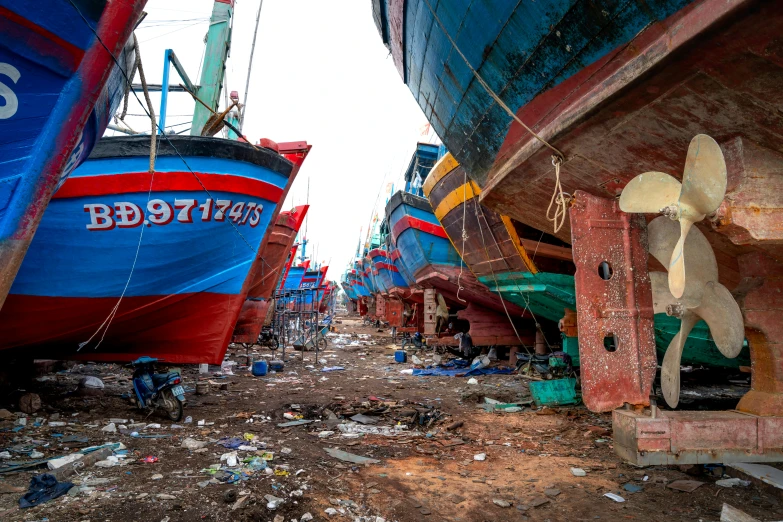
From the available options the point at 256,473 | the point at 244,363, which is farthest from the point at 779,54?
the point at 244,363

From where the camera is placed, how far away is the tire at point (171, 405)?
15.8 feet

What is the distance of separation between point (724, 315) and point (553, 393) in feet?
9.28

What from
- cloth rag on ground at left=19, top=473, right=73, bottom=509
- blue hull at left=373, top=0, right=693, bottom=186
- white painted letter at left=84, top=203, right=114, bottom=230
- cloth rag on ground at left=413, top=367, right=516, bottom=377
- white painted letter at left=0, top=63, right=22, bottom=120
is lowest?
cloth rag on ground at left=413, top=367, right=516, bottom=377

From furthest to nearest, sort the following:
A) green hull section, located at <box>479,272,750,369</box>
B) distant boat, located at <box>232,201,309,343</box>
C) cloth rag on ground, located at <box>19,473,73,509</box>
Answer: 1. distant boat, located at <box>232,201,309,343</box>
2. green hull section, located at <box>479,272,750,369</box>
3. cloth rag on ground, located at <box>19,473,73,509</box>

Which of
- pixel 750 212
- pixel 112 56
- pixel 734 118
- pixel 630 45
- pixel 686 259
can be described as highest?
pixel 112 56

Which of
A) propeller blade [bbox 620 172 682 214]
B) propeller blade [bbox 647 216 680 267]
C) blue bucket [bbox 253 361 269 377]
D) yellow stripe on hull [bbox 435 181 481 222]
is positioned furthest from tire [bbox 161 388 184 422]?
propeller blade [bbox 647 216 680 267]

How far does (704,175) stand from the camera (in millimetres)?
2379

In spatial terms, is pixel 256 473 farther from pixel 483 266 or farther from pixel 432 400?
pixel 483 266

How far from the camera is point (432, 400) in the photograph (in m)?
6.33

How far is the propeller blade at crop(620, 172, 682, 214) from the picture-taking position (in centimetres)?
263

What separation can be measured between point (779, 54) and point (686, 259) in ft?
5.02

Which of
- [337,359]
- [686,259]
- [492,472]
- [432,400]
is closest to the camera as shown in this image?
[686,259]

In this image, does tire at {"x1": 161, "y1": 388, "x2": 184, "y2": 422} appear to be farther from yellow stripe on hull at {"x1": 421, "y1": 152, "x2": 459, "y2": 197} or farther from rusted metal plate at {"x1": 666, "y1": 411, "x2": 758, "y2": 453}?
yellow stripe on hull at {"x1": 421, "y1": 152, "x2": 459, "y2": 197}

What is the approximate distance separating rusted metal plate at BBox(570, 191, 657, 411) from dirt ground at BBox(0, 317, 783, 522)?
0.71m
